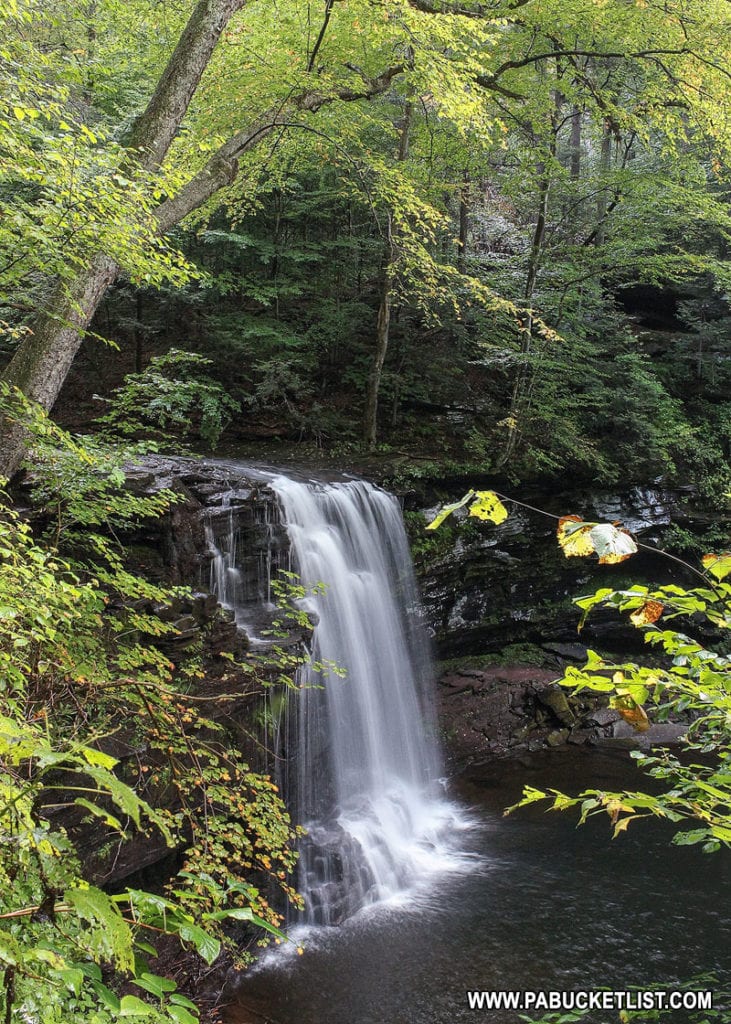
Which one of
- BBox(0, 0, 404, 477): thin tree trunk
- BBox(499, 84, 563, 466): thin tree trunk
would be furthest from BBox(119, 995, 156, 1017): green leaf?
BBox(499, 84, 563, 466): thin tree trunk

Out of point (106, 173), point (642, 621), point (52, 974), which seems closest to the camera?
point (52, 974)

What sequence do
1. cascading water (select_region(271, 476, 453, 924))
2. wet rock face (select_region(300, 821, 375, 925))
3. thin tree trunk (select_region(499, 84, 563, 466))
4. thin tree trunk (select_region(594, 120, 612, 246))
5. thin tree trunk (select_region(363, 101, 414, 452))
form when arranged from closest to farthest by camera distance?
wet rock face (select_region(300, 821, 375, 925)), cascading water (select_region(271, 476, 453, 924)), thin tree trunk (select_region(363, 101, 414, 452)), thin tree trunk (select_region(499, 84, 563, 466)), thin tree trunk (select_region(594, 120, 612, 246))

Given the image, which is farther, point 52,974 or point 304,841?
point 304,841

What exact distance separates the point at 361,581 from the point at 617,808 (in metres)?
7.41

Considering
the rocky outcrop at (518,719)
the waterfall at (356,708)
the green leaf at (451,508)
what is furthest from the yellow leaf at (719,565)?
the rocky outcrop at (518,719)

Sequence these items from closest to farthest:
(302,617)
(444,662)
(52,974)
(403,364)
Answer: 1. (52,974)
2. (302,617)
3. (444,662)
4. (403,364)

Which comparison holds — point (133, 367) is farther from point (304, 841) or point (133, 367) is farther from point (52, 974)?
point (52, 974)

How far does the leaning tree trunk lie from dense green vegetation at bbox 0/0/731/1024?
27 mm

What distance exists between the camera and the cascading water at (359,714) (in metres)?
7.28

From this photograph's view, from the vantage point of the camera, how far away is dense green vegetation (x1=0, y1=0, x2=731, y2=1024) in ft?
11.8

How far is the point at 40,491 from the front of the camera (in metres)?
5.05

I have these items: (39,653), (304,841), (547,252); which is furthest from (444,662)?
(39,653)

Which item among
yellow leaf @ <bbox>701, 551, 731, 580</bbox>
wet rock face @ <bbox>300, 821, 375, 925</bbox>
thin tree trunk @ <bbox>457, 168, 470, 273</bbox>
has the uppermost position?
thin tree trunk @ <bbox>457, 168, 470, 273</bbox>

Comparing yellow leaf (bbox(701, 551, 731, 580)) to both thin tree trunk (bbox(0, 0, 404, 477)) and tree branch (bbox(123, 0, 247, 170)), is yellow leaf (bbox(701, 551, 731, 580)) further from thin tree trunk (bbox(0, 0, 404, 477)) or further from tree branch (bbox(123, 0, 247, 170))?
tree branch (bbox(123, 0, 247, 170))
